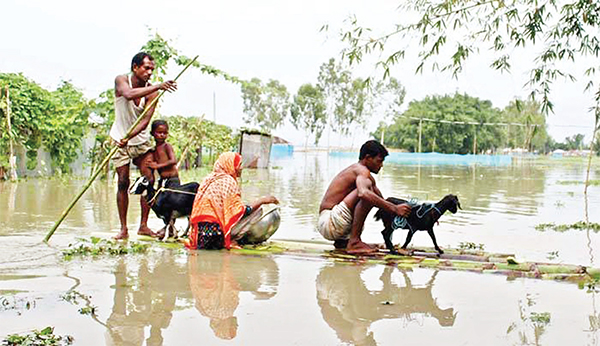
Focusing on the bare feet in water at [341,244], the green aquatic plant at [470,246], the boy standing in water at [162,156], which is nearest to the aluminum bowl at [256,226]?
the bare feet in water at [341,244]

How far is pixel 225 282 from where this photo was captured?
17.2 feet

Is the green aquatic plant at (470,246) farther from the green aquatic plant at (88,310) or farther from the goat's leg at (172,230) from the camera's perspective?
the green aquatic plant at (88,310)

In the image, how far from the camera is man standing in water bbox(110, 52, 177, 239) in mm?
7125

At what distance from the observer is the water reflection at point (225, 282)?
13.9ft

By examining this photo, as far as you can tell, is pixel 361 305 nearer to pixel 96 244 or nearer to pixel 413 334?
pixel 413 334

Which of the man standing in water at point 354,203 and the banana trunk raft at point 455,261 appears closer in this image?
the banana trunk raft at point 455,261

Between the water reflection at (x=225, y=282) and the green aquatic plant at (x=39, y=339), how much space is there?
818mm

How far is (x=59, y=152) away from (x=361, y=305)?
14299 mm

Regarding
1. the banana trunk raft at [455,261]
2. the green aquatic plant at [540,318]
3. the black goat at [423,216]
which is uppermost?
the black goat at [423,216]

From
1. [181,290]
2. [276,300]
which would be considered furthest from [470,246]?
[181,290]

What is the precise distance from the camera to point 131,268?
568cm

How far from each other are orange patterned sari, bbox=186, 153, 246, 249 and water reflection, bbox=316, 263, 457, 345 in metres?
1.32

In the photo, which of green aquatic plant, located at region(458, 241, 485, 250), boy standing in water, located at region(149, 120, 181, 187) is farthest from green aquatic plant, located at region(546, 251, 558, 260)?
boy standing in water, located at region(149, 120, 181, 187)

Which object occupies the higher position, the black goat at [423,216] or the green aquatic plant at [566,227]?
the black goat at [423,216]
